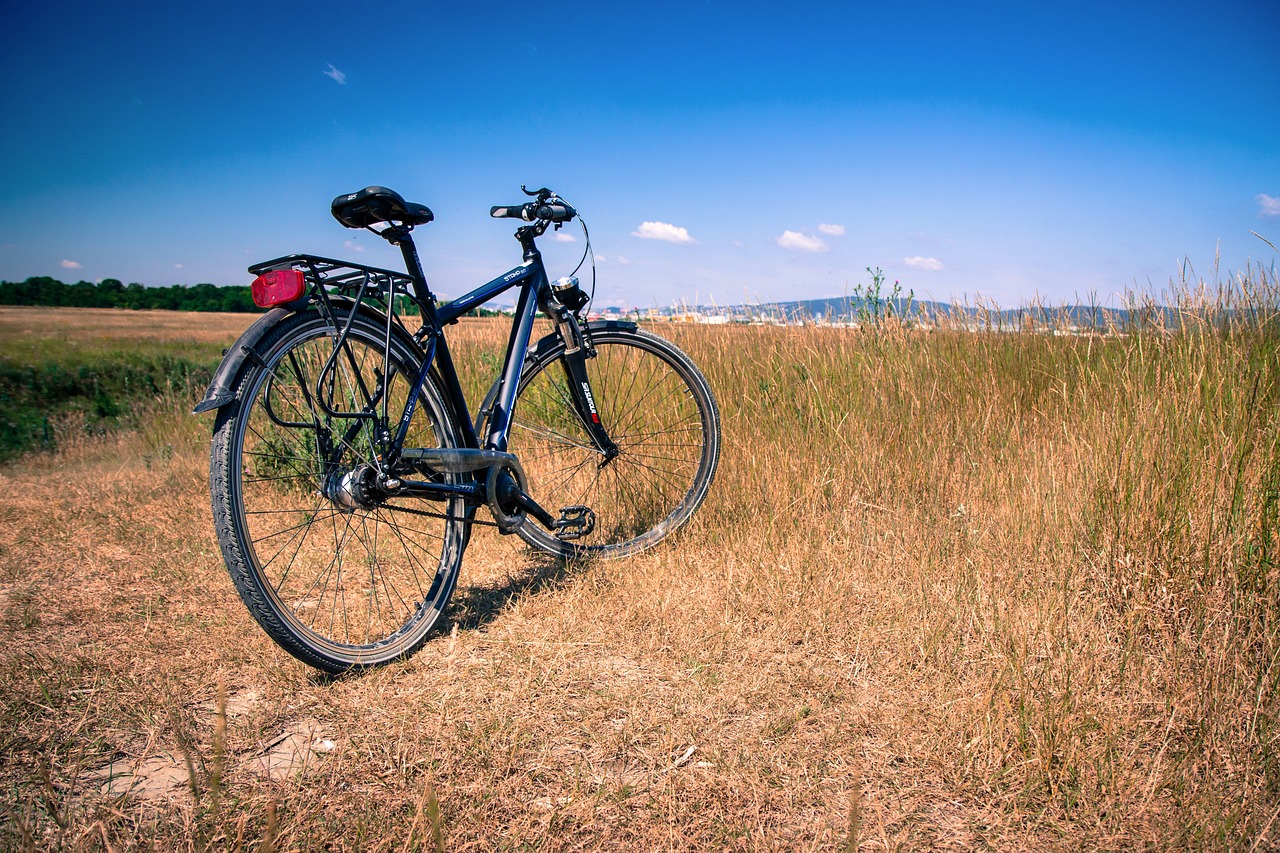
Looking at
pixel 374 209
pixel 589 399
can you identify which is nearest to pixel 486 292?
pixel 374 209

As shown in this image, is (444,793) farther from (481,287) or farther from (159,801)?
(481,287)

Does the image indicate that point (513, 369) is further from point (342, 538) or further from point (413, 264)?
point (342, 538)

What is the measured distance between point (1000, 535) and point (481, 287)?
2403mm

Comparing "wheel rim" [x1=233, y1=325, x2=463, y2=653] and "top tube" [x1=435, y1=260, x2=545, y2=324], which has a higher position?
"top tube" [x1=435, y1=260, x2=545, y2=324]

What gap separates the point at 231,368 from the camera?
6.65 feet

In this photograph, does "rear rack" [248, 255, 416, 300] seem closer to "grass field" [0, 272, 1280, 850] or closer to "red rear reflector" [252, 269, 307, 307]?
"red rear reflector" [252, 269, 307, 307]

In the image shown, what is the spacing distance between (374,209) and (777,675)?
2071mm

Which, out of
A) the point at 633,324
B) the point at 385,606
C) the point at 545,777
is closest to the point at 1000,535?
the point at 633,324

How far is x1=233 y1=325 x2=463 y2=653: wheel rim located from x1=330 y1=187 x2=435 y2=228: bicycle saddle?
428 millimetres

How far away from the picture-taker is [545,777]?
1.78 meters

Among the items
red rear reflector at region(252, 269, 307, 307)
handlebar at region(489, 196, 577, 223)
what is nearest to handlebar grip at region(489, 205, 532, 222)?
handlebar at region(489, 196, 577, 223)

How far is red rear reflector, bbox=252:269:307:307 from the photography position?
2150 mm

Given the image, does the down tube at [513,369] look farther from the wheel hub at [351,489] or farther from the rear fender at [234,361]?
the rear fender at [234,361]

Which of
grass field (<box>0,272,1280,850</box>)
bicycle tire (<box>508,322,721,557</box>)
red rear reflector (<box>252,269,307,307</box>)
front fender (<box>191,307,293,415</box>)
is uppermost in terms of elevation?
red rear reflector (<box>252,269,307,307</box>)
